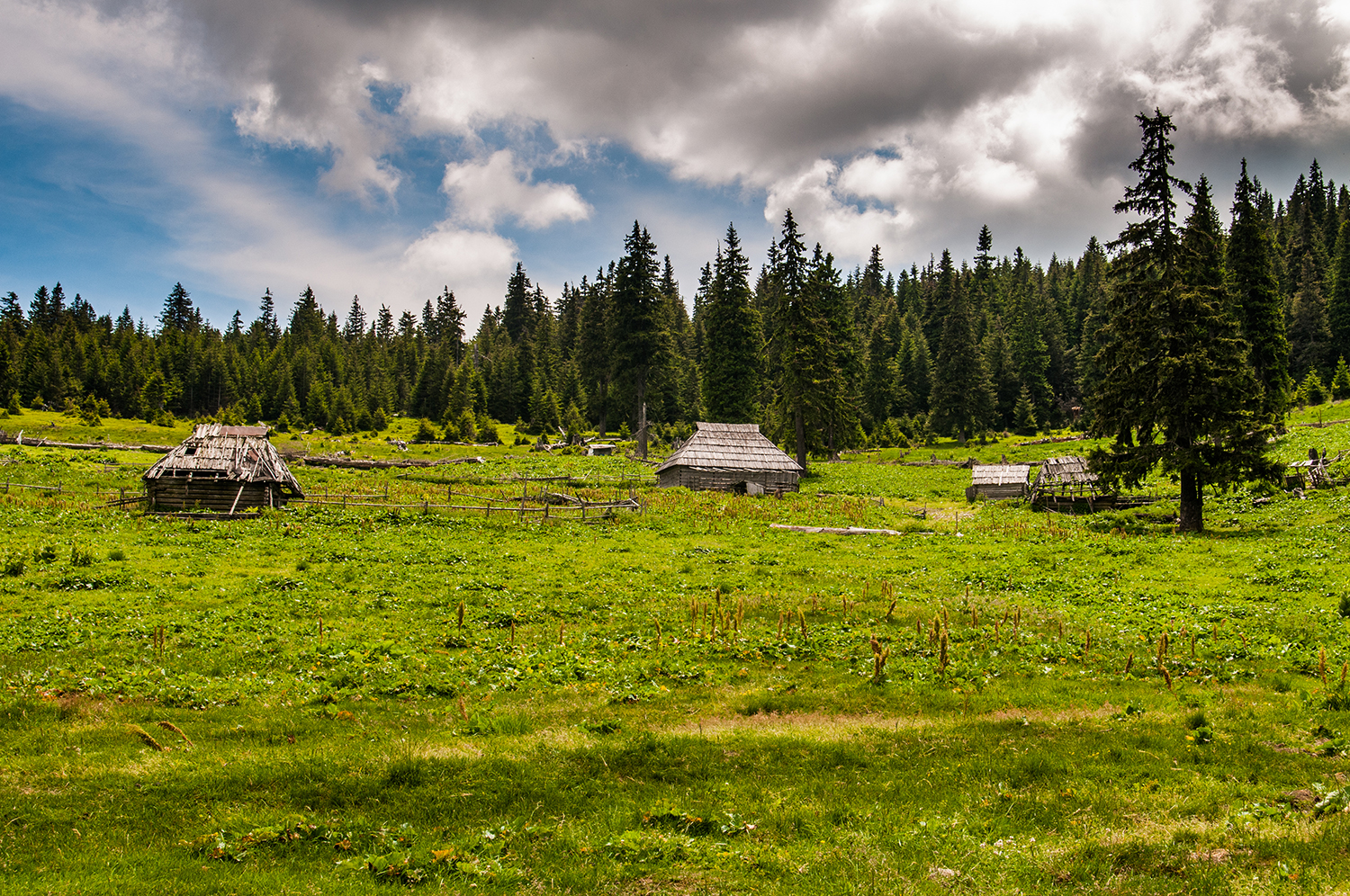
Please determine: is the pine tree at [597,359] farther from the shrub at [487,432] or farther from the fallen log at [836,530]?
the fallen log at [836,530]

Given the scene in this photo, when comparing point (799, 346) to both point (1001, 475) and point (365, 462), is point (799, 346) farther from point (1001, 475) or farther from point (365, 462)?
point (365, 462)

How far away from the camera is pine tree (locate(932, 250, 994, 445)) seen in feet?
257

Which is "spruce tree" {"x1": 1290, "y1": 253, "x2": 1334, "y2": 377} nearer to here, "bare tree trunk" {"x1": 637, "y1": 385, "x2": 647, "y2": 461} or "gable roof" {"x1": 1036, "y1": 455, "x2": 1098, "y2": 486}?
"gable roof" {"x1": 1036, "y1": 455, "x2": 1098, "y2": 486}

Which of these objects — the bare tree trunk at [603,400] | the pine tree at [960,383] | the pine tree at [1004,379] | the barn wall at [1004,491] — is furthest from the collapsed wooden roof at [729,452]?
the pine tree at [1004,379]

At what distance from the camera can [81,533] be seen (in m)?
26.9

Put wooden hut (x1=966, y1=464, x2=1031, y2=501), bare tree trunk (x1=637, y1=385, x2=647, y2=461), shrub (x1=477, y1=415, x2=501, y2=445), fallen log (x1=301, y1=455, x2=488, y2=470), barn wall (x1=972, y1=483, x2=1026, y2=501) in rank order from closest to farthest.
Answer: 1. barn wall (x1=972, y1=483, x2=1026, y2=501)
2. wooden hut (x1=966, y1=464, x2=1031, y2=501)
3. fallen log (x1=301, y1=455, x2=488, y2=470)
4. bare tree trunk (x1=637, y1=385, x2=647, y2=461)
5. shrub (x1=477, y1=415, x2=501, y2=445)

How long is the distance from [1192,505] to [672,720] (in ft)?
82.9

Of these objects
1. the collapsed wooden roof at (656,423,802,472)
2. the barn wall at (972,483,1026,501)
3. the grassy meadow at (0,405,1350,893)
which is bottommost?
the grassy meadow at (0,405,1350,893)

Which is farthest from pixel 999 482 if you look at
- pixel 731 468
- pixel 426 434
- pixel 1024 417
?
pixel 426 434

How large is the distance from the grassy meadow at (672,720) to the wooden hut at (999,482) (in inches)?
762

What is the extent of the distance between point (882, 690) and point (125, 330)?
131m

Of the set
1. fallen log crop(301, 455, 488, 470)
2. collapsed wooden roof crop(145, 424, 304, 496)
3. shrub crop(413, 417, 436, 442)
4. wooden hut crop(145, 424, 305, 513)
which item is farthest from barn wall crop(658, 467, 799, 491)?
shrub crop(413, 417, 436, 442)

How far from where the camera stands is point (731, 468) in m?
46.6

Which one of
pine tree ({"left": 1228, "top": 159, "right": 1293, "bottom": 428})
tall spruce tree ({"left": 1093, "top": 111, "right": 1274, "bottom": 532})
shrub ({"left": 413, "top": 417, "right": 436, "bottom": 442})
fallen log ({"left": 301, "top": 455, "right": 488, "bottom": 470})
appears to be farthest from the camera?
shrub ({"left": 413, "top": 417, "right": 436, "bottom": 442})
